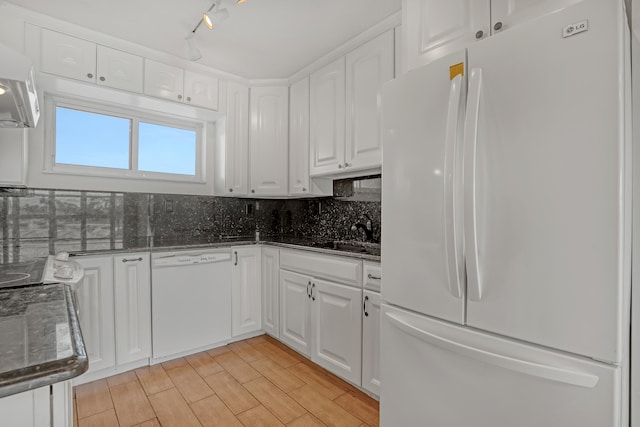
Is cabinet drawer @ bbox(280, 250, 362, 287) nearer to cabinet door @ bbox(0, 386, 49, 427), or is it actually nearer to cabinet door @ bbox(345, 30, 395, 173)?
cabinet door @ bbox(345, 30, 395, 173)

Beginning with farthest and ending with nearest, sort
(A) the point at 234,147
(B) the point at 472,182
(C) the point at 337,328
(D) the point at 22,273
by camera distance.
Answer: (A) the point at 234,147, (C) the point at 337,328, (D) the point at 22,273, (B) the point at 472,182

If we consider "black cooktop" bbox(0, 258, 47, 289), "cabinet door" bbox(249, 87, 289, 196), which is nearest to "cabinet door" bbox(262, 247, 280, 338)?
"cabinet door" bbox(249, 87, 289, 196)

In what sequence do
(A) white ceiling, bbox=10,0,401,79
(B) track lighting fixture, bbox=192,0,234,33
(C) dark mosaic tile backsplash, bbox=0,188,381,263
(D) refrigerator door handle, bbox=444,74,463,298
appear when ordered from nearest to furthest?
(D) refrigerator door handle, bbox=444,74,463,298 → (B) track lighting fixture, bbox=192,0,234,33 → (A) white ceiling, bbox=10,0,401,79 → (C) dark mosaic tile backsplash, bbox=0,188,381,263

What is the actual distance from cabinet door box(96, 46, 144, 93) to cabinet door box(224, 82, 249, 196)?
0.73 m

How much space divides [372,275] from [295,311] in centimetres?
92

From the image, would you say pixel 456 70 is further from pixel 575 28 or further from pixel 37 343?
pixel 37 343

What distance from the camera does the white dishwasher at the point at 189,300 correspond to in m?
2.32

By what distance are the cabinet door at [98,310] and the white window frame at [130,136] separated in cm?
84

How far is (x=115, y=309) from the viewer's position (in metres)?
2.14

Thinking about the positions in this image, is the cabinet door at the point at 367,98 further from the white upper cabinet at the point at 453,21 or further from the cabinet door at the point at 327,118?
the white upper cabinet at the point at 453,21

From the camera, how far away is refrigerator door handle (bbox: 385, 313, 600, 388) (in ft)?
2.72

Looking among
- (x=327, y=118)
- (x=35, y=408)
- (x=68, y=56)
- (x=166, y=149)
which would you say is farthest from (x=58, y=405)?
A: (x=166, y=149)

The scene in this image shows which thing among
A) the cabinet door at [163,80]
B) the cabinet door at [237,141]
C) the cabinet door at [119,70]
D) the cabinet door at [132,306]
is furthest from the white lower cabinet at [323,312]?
the cabinet door at [119,70]

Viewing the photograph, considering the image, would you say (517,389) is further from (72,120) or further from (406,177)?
(72,120)
